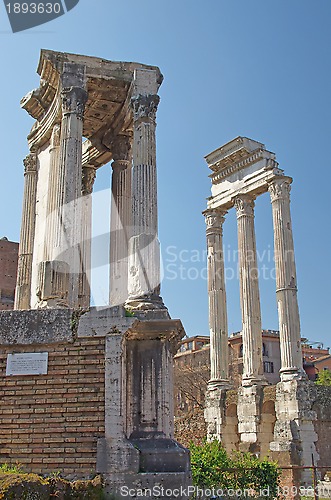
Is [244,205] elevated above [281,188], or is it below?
below

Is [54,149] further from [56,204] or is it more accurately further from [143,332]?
[143,332]

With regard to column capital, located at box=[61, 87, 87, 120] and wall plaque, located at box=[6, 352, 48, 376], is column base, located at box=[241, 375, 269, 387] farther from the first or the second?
wall plaque, located at box=[6, 352, 48, 376]

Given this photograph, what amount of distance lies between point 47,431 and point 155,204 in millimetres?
4145

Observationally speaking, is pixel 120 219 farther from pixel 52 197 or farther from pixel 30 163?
pixel 30 163

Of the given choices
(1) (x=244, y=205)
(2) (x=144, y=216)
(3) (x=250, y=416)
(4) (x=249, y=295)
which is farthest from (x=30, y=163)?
(1) (x=244, y=205)

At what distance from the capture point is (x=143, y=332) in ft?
28.6

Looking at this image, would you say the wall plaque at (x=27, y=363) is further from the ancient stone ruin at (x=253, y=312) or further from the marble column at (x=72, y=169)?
the ancient stone ruin at (x=253, y=312)

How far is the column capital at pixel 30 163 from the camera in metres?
12.5

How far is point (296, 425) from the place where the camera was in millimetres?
23719

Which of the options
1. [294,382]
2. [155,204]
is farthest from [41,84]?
[294,382]

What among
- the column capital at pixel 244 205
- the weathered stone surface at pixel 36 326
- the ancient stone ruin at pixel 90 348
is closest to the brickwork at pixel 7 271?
the column capital at pixel 244 205

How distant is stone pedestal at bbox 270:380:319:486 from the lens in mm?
23484

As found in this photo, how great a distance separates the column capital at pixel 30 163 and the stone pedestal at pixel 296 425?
1600cm

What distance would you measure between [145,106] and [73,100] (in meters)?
1.31
